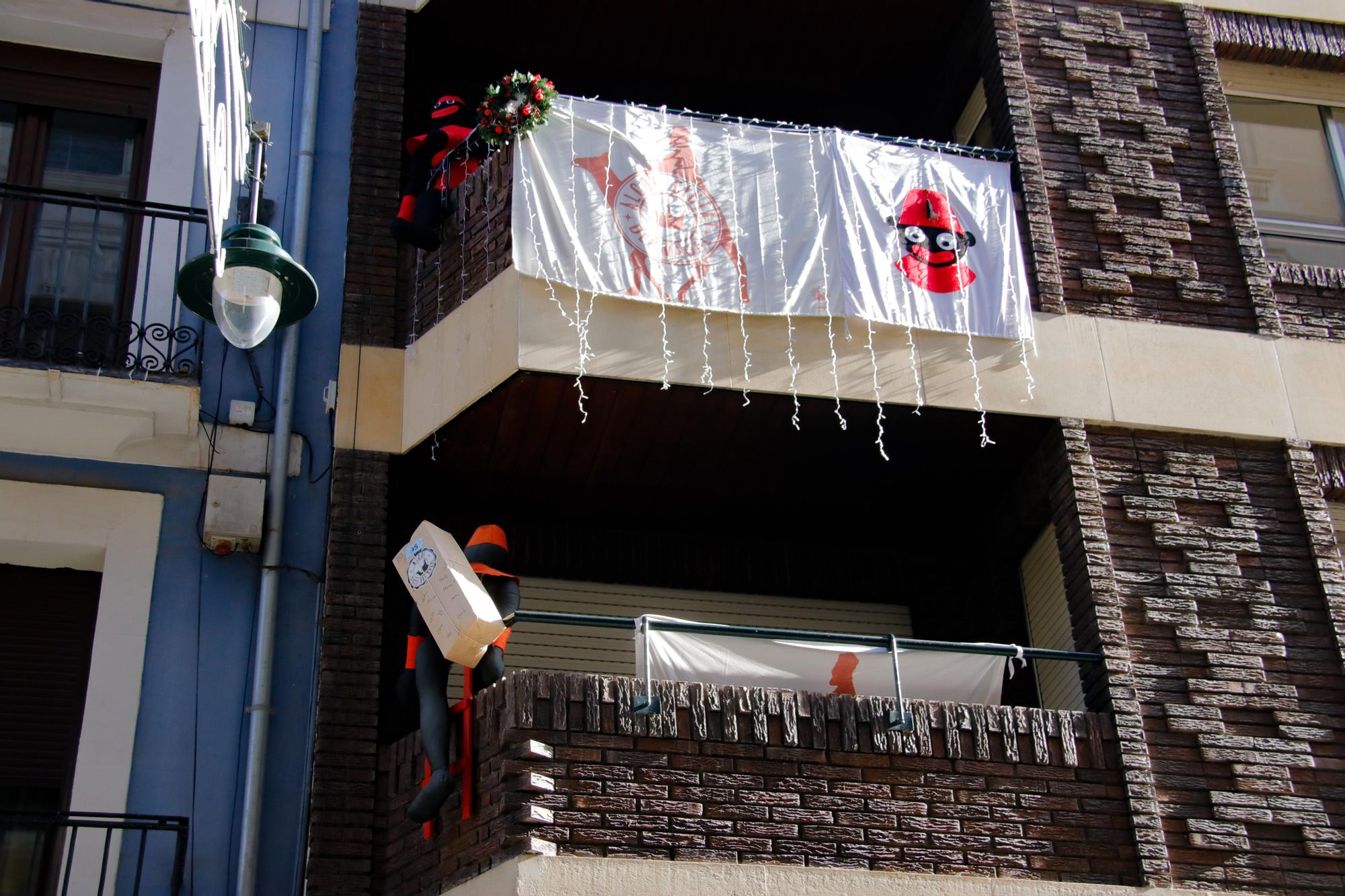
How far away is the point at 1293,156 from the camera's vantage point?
12.3 m

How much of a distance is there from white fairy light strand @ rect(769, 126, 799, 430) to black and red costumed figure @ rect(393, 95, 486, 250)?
1780mm

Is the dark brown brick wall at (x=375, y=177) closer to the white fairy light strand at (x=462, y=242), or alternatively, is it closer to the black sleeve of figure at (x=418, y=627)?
the white fairy light strand at (x=462, y=242)

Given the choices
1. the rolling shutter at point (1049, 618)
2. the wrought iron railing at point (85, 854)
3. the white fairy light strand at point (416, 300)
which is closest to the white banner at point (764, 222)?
the white fairy light strand at point (416, 300)

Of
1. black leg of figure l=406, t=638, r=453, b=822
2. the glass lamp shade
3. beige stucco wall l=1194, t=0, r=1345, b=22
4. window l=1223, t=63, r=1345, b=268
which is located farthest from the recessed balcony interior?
beige stucco wall l=1194, t=0, r=1345, b=22

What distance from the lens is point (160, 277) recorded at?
10.4 m

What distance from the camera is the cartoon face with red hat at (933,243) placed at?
34.3ft

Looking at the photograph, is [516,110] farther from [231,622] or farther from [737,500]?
[231,622]

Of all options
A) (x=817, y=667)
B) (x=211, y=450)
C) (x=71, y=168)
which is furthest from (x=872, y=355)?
(x=71, y=168)

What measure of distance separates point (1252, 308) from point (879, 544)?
2.83 meters

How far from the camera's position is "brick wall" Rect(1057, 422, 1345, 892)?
911 centimetres

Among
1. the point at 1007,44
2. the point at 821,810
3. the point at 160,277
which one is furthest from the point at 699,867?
the point at 1007,44

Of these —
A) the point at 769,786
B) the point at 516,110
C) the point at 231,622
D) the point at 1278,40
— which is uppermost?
the point at 1278,40

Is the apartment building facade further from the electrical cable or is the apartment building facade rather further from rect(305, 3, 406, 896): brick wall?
the electrical cable

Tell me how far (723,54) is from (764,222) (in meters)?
2.53
